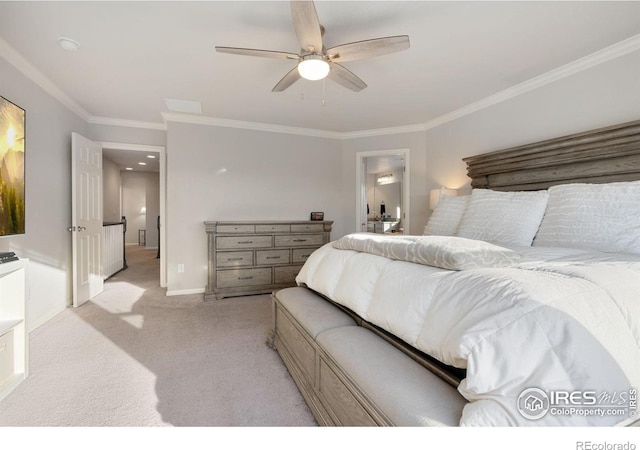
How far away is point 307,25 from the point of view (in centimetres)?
171

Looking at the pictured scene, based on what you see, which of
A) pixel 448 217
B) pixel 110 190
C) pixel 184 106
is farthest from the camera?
pixel 110 190

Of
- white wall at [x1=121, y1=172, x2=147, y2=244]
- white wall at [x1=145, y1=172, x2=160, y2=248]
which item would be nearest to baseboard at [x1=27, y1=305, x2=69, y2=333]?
white wall at [x1=145, y1=172, x2=160, y2=248]

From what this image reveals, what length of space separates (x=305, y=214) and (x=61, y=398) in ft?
11.3

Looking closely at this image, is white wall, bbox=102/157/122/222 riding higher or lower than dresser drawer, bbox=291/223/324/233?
higher

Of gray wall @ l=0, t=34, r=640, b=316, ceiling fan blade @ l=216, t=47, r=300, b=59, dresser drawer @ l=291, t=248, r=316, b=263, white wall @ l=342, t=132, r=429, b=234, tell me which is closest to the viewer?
ceiling fan blade @ l=216, t=47, r=300, b=59

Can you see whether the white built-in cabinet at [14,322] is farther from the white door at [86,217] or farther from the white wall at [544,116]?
the white wall at [544,116]

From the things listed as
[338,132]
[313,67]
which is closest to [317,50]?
[313,67]

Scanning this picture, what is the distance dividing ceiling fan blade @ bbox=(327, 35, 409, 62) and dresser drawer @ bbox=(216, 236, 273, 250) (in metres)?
2.47

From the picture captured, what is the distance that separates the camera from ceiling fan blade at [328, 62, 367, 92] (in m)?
2.18

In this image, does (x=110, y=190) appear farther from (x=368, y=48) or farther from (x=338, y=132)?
(x=368, y=48)

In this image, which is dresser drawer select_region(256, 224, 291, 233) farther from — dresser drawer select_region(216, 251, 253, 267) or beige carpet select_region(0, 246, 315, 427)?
beige carpet select_region(0, 246, 315, 427)

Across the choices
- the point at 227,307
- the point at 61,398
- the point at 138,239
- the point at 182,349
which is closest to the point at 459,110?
the point at 227,307

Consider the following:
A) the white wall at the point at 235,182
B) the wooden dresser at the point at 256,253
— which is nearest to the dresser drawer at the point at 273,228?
the wooden dresser at the point at 256,253

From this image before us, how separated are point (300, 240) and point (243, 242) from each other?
30.8 inches
